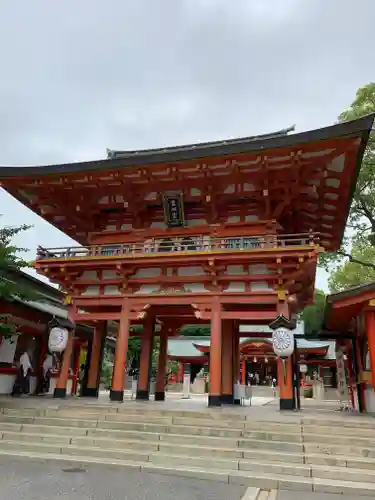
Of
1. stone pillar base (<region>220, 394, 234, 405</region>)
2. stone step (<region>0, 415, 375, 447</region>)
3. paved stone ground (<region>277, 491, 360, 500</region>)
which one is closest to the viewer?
paved stone ground (<region>277, 491, 360, 500</region>)

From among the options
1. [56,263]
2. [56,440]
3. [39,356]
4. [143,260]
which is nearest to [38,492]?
[56,440]

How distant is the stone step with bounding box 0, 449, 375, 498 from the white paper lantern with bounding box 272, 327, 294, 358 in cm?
422

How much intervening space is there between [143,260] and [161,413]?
182 inches

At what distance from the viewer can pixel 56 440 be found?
844 centimetres

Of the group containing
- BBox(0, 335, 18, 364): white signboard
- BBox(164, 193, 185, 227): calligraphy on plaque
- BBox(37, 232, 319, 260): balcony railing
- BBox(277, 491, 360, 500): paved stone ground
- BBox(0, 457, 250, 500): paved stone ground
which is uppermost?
BBox(164, 193, 185, 227): calligraphy on plaque

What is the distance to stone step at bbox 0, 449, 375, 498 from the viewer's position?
5980mm

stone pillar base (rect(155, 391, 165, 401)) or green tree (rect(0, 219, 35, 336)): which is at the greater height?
green tree (rect(0, 219, 35, 336))

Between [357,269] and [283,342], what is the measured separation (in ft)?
59.3

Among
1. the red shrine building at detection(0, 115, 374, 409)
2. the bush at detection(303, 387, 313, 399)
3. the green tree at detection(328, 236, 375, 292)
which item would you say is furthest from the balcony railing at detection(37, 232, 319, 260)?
the bush at detection(303, 387, 313, 399)

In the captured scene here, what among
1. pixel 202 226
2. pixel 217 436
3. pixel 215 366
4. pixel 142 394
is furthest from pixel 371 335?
pixel 142 394

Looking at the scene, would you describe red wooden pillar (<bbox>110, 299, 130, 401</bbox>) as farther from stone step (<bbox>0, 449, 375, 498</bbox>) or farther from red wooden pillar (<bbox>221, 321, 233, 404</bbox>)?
stone step (<bbox>0, 449, 375, 498</bbox>)

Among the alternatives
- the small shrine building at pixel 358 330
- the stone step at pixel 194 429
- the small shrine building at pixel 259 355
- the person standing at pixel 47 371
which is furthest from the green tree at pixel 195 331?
the stone step at pixel 194 429

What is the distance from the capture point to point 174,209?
13508 millimetres

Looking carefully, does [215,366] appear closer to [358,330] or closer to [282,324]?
[282,324]
